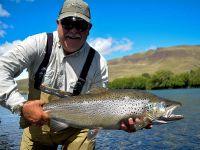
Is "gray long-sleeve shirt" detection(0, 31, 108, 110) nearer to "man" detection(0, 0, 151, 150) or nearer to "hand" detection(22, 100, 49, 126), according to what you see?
"man" detection(0, 0, 151, 150)

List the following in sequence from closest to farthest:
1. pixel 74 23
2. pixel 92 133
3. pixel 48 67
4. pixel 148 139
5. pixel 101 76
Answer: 1. pixel 92 133
2. pixel 74 23
3. pixel 48 67
4. pixel 101 76
5. pixel 148 139

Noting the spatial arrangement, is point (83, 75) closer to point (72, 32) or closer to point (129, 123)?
point (72, 32)

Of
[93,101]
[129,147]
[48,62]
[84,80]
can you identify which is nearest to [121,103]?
[93,101]

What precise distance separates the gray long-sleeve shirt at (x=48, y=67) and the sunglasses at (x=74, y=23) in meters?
0.26

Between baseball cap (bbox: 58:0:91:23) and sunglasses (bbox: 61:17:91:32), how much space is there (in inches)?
1.8

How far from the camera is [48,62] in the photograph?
535 centimetres

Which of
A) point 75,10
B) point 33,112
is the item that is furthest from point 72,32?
point 33,112

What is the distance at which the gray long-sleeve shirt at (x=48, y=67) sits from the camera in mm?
4840

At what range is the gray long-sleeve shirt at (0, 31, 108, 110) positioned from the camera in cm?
484

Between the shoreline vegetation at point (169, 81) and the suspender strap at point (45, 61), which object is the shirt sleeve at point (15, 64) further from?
the shoreline vegetation at point (169, 81)

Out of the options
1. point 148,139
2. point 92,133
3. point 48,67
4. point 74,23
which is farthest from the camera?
point 148,139

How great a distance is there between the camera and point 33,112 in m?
4.69

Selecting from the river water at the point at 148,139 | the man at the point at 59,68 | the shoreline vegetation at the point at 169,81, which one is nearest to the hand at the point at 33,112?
the man at the point at 59,68

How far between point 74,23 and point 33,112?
4.50ft
